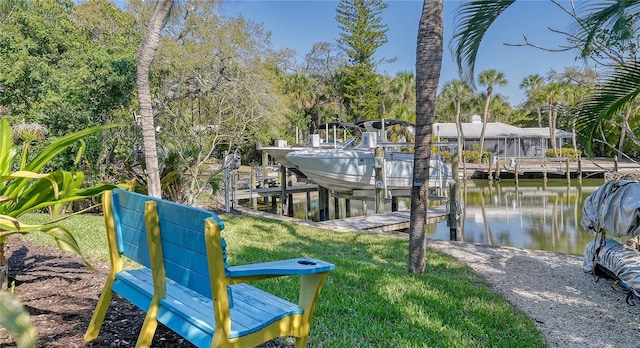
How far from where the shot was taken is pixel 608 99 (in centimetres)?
452

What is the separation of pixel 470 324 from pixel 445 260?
342 centimetres

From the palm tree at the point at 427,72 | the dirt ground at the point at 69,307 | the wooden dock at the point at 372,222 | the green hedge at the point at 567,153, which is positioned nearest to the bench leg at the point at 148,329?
the dirt ground at the point at 69,307

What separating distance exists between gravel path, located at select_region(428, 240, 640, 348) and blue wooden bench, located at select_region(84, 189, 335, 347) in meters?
2.31

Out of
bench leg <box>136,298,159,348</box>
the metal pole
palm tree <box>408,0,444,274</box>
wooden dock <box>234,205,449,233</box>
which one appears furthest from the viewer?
the metal pole

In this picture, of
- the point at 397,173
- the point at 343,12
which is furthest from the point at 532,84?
the point at 397,173

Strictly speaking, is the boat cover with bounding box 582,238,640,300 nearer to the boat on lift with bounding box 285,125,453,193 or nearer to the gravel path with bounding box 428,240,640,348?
the gravel path with bounding box 428,240,640,348

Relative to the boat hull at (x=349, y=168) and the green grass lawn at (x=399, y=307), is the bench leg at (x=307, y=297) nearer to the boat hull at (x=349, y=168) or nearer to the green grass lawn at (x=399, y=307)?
the green grass lawn at (x=399, y=307)

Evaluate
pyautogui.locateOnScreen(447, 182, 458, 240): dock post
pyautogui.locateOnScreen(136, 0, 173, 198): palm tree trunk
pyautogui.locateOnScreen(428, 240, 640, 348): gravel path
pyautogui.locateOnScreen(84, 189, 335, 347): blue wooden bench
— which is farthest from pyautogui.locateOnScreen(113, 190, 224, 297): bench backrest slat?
pyautogui.locateOnScreen(447, 182, 458, 240): dock post

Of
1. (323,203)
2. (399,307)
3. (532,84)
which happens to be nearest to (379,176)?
(323,203)

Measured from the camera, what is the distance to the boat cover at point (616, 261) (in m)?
4.64

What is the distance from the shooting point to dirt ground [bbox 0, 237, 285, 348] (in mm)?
2650

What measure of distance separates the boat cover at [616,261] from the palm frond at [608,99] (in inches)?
54.5

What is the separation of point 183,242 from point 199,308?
0.41 metres

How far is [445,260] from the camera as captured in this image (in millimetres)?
6633
